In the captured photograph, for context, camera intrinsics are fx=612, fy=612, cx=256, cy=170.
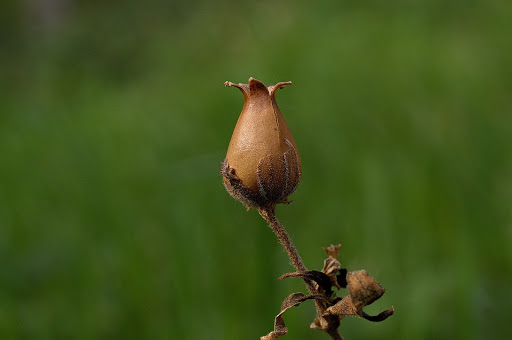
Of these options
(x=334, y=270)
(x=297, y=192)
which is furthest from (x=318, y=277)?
(x=297, y=192)

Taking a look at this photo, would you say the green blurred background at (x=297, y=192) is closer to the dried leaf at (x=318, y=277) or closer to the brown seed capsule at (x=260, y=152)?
the dried leaf at (x=318, y=277)

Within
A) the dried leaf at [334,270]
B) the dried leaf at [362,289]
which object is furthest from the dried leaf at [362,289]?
the dried leaf at [334,270]

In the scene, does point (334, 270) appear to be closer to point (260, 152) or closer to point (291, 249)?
point (291, 249)

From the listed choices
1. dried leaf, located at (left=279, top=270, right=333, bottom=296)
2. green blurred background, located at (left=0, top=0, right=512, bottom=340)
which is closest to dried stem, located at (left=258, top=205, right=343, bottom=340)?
dried leaf, located at (left=279, top=270, right=333, bottom=296)

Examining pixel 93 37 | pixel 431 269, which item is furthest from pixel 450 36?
pixel 93 37

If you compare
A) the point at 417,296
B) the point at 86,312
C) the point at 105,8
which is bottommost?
the point at 417,296

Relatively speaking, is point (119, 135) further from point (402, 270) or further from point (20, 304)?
point (402, 270)
